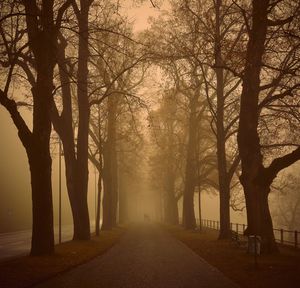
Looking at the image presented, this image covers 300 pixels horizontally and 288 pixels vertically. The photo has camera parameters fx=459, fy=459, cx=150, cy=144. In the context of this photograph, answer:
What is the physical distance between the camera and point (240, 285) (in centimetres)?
1023

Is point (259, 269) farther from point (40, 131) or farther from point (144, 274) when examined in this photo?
point (40, 131)

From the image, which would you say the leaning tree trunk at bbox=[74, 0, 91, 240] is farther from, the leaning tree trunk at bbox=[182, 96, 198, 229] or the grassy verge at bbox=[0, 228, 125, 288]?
the leaning tree trunk at bbox=[182, 96, 198, 229]

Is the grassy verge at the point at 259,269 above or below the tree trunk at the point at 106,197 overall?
below

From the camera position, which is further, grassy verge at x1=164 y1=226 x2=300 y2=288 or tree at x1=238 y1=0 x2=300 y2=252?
tree at x1=238 y1=0 x2=300 y2=252

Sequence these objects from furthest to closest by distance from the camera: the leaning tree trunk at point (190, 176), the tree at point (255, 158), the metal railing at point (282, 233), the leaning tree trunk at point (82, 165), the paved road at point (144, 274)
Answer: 1. the leaning tree trunk at point (190, 176)
2. the leaning tree trunk at point (82, 165)
3. the metal railing at point (282, 233)
4. the tree at point (255, 158)
5. the paved road at point (144, 274)

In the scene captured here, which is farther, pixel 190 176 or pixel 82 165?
pixel 190 176

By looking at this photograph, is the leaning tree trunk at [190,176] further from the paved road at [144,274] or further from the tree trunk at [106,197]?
the paved road at [144,274]

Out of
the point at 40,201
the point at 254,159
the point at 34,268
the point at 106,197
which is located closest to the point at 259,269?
the point at 254,159

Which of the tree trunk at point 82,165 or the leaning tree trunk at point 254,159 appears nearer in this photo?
the leaning tree trunk at point 254,159

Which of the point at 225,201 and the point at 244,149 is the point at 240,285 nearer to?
the point at 244,149

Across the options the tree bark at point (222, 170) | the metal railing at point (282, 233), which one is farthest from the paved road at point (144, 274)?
the tree bark at point (222, 170)

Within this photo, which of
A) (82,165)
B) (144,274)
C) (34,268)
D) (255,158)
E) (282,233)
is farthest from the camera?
(82,165)

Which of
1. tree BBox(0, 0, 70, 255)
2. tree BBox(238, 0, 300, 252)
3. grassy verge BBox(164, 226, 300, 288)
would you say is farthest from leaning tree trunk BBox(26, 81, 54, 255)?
tree BBox(238, 0, 300, 252)

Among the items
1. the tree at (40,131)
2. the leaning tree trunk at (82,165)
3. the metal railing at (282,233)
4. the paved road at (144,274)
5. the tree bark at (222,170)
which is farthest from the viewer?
the tree bark at (222,170)
